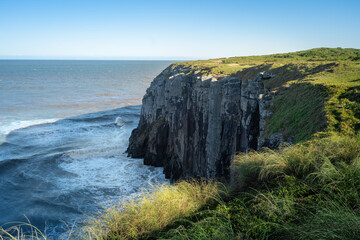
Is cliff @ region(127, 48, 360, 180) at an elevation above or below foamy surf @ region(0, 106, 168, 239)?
above

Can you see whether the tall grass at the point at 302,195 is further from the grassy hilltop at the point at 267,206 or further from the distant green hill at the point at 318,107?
the distant green hill at the point at 318,107

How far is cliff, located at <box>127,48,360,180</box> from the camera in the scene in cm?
1166

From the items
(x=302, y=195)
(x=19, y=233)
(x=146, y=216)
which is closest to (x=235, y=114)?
(x=302, y=195)

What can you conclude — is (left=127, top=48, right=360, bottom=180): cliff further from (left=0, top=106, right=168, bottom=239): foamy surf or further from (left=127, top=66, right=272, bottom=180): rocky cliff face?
(left=0, top=106, right=168, bottom=239): foamy surf

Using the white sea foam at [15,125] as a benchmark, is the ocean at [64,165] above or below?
below

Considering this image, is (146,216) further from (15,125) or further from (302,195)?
(15,125)

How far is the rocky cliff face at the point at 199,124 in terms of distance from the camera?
646 inches

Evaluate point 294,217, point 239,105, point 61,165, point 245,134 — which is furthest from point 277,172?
point 61,165

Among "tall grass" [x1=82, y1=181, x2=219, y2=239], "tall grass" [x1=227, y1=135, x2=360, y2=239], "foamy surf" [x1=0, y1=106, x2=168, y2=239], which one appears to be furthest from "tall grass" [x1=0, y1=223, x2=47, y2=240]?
"tall grass" [x1=227, y1=135, x2=360, y2=239]

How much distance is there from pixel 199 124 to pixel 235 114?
4971 mm

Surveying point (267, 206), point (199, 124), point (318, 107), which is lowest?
point (199, 124)

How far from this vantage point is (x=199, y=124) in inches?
886

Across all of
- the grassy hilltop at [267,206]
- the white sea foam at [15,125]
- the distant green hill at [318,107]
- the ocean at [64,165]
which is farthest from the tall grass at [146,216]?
the white sea foam at [15,125]

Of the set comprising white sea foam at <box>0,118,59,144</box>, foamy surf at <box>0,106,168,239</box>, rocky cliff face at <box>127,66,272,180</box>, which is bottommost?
foamy surf at <box>0,106,168,239</box>
